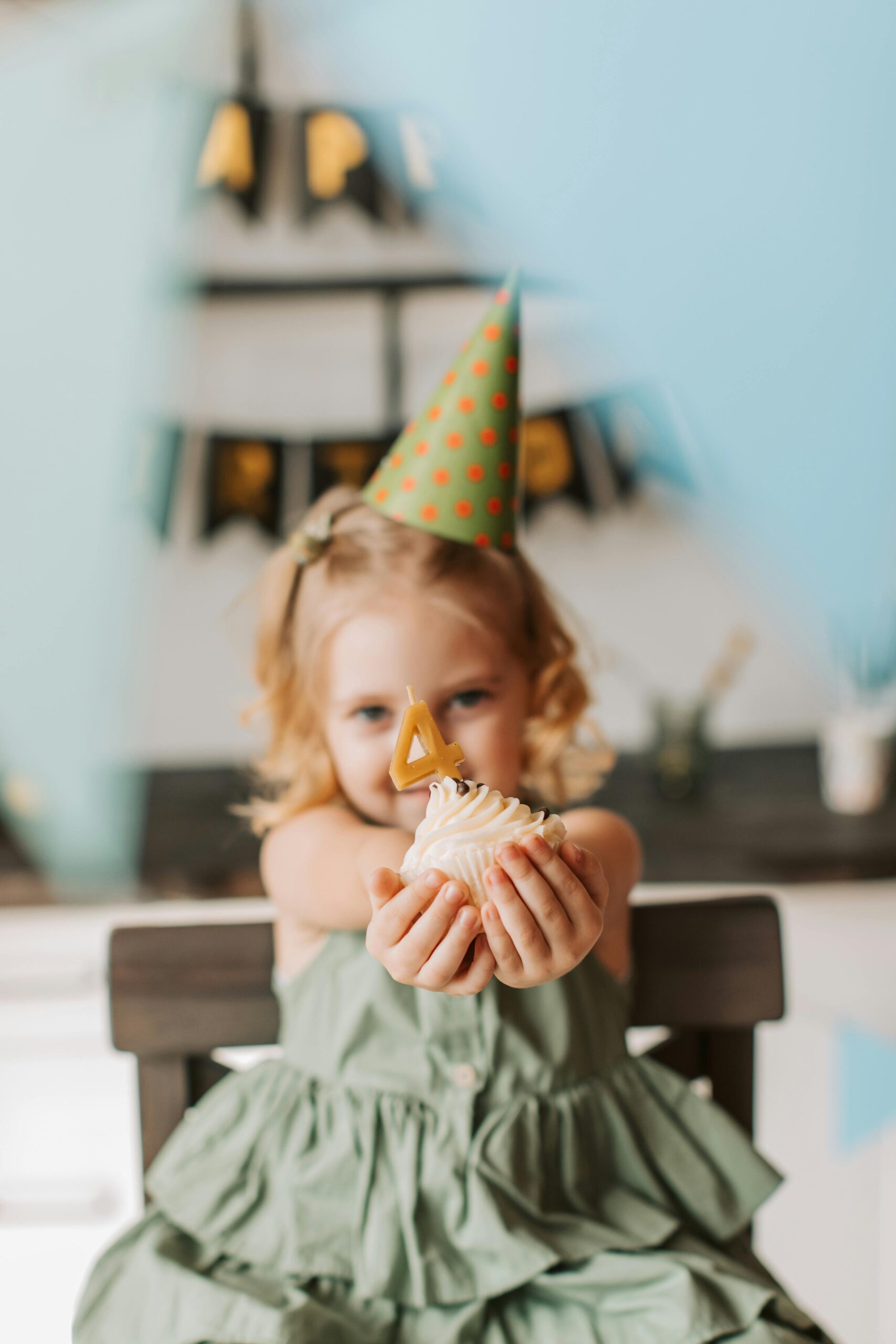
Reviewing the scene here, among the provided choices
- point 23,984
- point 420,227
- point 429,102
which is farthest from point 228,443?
point 23,984

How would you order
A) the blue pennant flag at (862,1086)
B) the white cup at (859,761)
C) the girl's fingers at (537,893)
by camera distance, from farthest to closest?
the white cup at (859,761), the blue pennant flag at (862,1086), the girl's fingers at (537,893)

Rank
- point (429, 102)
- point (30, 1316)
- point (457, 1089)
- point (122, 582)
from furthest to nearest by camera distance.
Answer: point (122, 582)
point (429, 102)
point (30, 1316)
point (457, 1089)

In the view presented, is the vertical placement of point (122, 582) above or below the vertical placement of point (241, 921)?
above

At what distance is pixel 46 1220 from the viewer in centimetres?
123

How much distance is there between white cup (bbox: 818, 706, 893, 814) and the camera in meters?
1.53

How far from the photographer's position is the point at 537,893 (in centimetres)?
54

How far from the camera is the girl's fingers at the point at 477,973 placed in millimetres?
572

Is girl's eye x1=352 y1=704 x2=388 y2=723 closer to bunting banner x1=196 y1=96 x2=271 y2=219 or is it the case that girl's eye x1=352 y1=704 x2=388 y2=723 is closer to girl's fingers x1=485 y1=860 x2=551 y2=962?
girl's fingers x1=485 y1=860 x2=551 y2=962

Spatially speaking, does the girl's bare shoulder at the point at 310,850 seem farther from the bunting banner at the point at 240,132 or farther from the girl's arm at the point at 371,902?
the bunting banner at the point at 240,132

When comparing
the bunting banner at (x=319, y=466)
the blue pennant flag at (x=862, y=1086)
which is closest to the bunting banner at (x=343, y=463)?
the bunting banner at (x=319, y=466)

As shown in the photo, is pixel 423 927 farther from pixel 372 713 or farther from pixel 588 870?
pixel 372 713

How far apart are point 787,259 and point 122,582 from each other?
1.10 m

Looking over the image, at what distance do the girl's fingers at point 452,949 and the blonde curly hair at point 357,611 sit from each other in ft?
0.85

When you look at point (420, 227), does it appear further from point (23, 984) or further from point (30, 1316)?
point (30, 1316)
